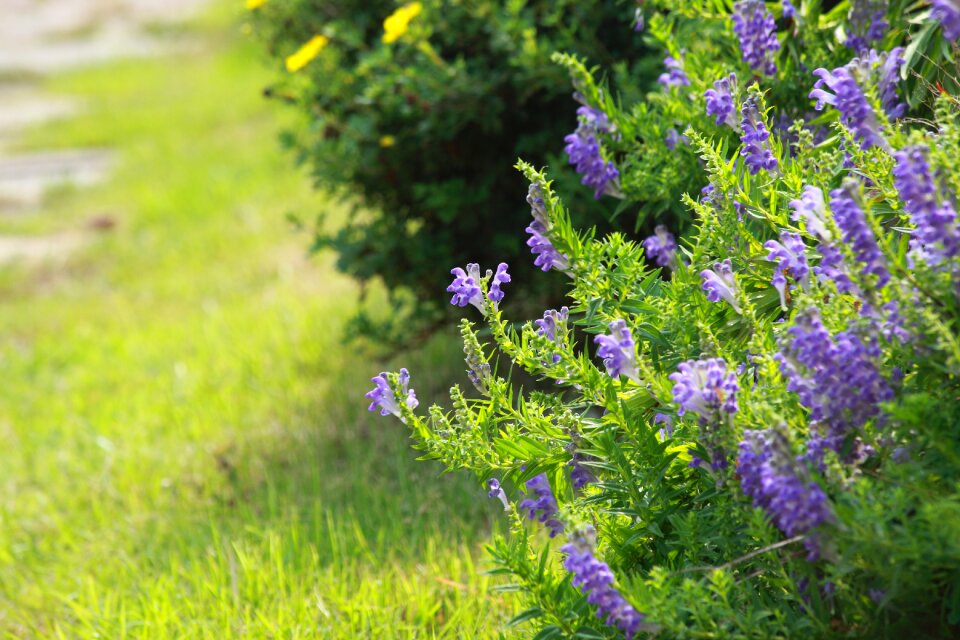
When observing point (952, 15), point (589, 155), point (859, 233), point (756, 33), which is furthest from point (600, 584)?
point (756, 33)

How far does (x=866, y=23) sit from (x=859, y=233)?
96cm

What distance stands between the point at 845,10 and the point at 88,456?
9.86 ft

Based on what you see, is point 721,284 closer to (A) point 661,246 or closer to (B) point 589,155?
(A) point 661,246

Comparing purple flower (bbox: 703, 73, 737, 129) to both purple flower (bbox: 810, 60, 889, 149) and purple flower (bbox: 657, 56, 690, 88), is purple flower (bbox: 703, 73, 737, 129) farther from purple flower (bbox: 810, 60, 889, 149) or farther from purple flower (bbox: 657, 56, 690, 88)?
purple flower (bbox: 657, 56, 690, 88)

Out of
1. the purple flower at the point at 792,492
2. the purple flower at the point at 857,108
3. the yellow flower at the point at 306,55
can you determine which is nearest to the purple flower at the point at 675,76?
the purple flower at the point at 857,108

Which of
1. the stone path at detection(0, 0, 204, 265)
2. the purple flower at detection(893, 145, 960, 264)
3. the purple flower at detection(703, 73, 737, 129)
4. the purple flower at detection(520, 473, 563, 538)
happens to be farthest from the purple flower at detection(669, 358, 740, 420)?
the stone path at detection(0, 0, 204, 265)

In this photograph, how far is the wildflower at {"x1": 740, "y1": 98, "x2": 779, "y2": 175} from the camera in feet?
5.59

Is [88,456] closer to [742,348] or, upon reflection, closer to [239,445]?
[239,445]

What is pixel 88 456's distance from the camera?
3861 millimetres

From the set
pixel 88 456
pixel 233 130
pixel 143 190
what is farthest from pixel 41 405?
pixel 233 130

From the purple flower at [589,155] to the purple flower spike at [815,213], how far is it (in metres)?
0.75

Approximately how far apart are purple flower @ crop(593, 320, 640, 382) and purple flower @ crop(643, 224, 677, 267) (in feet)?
1.81

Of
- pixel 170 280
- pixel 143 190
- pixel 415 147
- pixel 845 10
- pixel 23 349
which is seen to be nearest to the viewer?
pixel 845 10

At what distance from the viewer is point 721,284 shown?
154 cm
